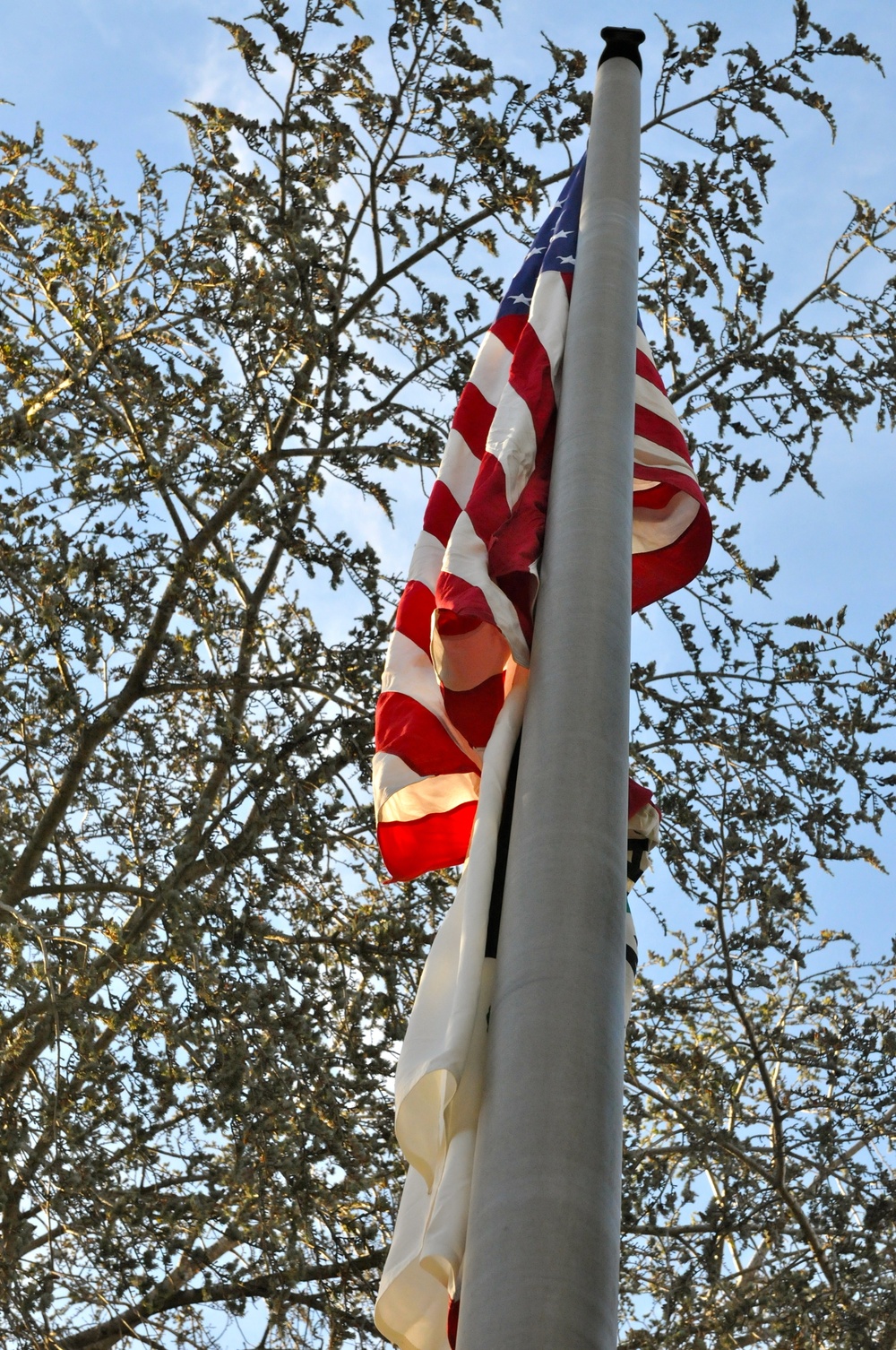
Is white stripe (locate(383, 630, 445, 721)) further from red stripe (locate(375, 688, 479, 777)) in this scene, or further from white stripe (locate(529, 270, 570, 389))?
white stripe (locate(529, 270, 570, 389))

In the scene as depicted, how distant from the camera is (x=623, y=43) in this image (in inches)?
172

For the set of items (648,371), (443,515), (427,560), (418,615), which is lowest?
(418,615)

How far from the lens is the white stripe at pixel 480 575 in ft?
10.2

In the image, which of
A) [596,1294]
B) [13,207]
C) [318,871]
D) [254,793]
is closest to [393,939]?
[318,871]

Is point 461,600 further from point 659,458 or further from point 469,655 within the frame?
point 659,458

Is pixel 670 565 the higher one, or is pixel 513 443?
pixel 670 565

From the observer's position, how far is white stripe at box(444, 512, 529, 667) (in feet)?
10.2

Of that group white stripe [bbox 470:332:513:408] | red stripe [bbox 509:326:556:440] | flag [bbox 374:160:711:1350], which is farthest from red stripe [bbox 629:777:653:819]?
white stripe [bbox 470:332:513:408]

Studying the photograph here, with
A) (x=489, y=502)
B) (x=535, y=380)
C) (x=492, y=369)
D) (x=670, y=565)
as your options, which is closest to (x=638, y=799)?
(x=489, y=502)

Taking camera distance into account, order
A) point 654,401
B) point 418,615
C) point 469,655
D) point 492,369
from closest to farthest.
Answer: point 469,655, point 418,615, point 654,401, point 492,369

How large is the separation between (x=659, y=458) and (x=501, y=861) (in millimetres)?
1467

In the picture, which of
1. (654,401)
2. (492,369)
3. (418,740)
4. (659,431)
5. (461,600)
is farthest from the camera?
(492,369)

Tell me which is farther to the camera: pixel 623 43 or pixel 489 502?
pixel 623 43

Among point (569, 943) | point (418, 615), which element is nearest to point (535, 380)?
point (418, 615)
